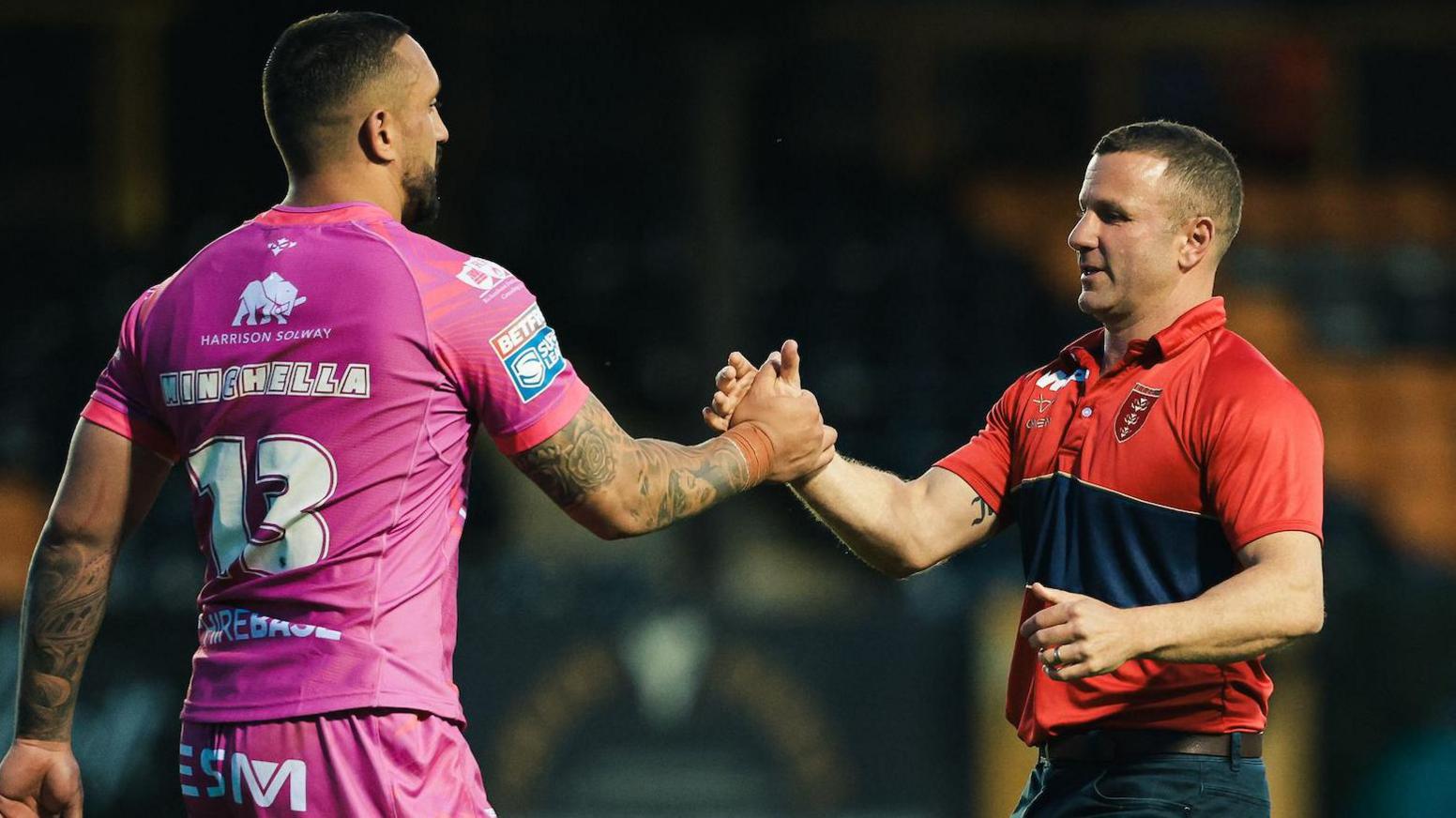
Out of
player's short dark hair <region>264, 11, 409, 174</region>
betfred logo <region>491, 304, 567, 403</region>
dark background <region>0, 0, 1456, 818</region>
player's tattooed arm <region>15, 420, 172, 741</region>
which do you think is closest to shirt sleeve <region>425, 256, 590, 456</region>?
betfred logo <region>491, 304, 567, 403</region>

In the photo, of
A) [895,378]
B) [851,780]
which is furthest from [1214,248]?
[895,378]

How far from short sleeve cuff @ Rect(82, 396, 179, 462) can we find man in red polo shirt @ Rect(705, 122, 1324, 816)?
1.29 metres

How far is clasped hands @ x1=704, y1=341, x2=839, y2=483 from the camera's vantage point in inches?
164

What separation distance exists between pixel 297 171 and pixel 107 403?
22.6 inches

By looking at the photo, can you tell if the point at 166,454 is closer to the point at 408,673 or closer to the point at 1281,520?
the point at 408,673

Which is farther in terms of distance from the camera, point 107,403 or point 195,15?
point 195,15

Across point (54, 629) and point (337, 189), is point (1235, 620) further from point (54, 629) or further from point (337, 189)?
point (54, 629)

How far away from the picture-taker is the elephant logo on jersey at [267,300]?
3379 millimetres

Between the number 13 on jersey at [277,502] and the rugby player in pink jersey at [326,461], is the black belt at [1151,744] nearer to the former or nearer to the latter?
the rugby player in pink jersey at [326,461]

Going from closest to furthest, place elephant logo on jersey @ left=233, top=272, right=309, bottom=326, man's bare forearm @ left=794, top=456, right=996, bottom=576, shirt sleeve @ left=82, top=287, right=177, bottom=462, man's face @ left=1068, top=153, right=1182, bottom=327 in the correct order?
1. elephant logo on jersey @ left=233, top=272, right=309, bottom=326
2. shirt sleeve @ left=82, top=287, right=177, bottom=462
3. man's face @ left=1068, top=153, right=1182, bottom=327
4. man's bare forearm @ left=794, top=456, right=996, bottom=576

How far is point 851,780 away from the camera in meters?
7.58

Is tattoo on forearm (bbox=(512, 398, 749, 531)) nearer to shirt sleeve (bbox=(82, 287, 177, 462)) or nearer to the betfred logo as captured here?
the betfred logo

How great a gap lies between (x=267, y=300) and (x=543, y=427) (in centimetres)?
55

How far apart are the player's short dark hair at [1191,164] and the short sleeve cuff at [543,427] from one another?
1.34m
